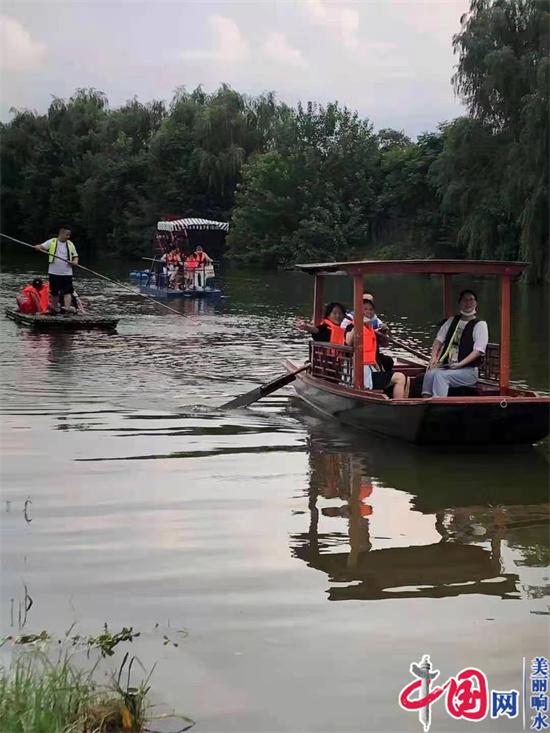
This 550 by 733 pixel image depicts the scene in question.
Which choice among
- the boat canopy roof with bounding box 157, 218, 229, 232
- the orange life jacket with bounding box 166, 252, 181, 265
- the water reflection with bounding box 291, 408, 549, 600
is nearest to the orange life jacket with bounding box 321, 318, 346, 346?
the water reflection with bounding box 291, 408, 549, 600

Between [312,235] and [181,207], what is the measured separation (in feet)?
31.5

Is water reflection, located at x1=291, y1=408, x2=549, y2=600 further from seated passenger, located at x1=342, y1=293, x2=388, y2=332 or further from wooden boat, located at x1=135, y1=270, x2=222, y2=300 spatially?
wooden boat, located at x1=135, y1=270, x2=222, y2=300

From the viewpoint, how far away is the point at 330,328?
10945 mm

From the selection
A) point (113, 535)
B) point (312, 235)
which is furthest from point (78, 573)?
point (312, 235)

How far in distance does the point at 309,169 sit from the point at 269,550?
157 feet

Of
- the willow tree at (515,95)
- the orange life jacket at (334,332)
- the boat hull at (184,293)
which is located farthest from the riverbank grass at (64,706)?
the willow tree at (515,95)

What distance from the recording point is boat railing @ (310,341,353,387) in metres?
10.2

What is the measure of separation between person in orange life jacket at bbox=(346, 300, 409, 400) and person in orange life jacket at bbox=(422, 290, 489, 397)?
0.92 ft

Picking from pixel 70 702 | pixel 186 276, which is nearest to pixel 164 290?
pixel 186 276

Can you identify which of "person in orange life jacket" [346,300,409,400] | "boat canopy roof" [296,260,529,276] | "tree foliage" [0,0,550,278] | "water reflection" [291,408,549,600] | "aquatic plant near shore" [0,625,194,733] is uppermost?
"tree foliage" [0,0,550,278]

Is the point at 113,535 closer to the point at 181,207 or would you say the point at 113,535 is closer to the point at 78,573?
the point at 78,573

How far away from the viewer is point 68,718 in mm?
3596

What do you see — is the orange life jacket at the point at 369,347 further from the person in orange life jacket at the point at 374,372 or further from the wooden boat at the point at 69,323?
the wooden boat at the point at 69,323

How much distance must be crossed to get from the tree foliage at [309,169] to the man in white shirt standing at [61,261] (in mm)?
14114
